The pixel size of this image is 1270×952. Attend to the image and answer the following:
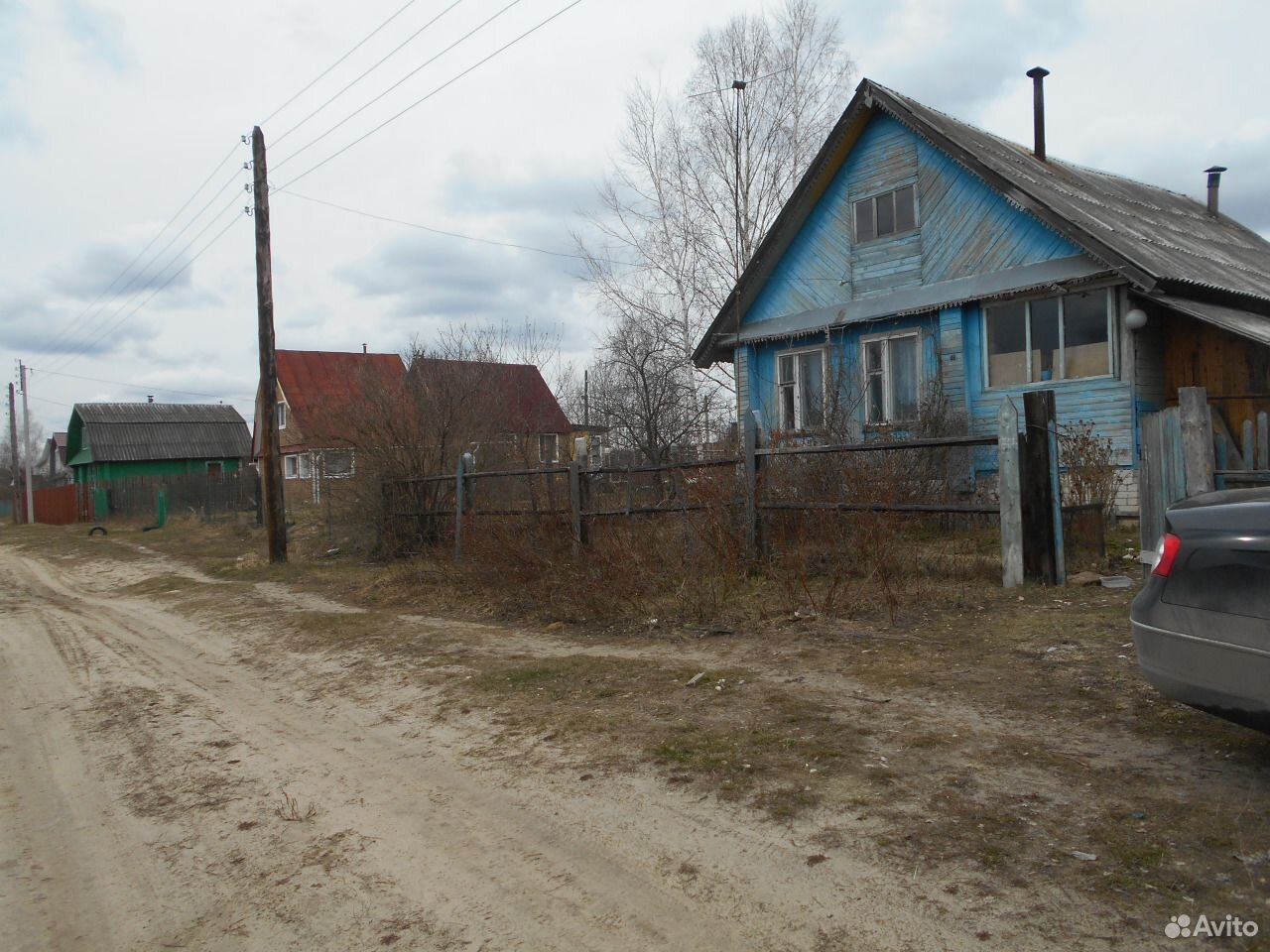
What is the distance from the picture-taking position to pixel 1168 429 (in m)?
7.44

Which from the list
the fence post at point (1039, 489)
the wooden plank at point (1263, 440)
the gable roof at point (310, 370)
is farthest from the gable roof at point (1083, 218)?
the gable roof at point (310, 370)

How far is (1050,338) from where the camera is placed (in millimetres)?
14367

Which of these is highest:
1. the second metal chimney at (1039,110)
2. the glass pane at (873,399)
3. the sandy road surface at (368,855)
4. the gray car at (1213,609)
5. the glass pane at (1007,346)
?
the second metal chimney at (1039,110)

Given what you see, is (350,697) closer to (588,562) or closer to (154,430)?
(588,562)

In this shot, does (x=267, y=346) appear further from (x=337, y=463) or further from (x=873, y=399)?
(x=873, y=399)

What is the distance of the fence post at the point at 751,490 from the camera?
32.2 ft

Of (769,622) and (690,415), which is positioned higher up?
(690,415)

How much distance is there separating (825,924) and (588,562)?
6369 millimetres

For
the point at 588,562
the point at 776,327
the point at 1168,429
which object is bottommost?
the point at 588,562

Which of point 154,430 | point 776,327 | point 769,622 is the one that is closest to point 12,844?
point 769,622

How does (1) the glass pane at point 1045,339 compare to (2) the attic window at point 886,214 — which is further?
(2) the attic window at point 886,214

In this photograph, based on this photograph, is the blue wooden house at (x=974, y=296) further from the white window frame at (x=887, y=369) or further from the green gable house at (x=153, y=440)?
the green gable house at (x=153, y=440)

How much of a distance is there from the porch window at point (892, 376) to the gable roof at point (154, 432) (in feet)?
145

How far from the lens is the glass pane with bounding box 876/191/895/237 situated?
16.7m
